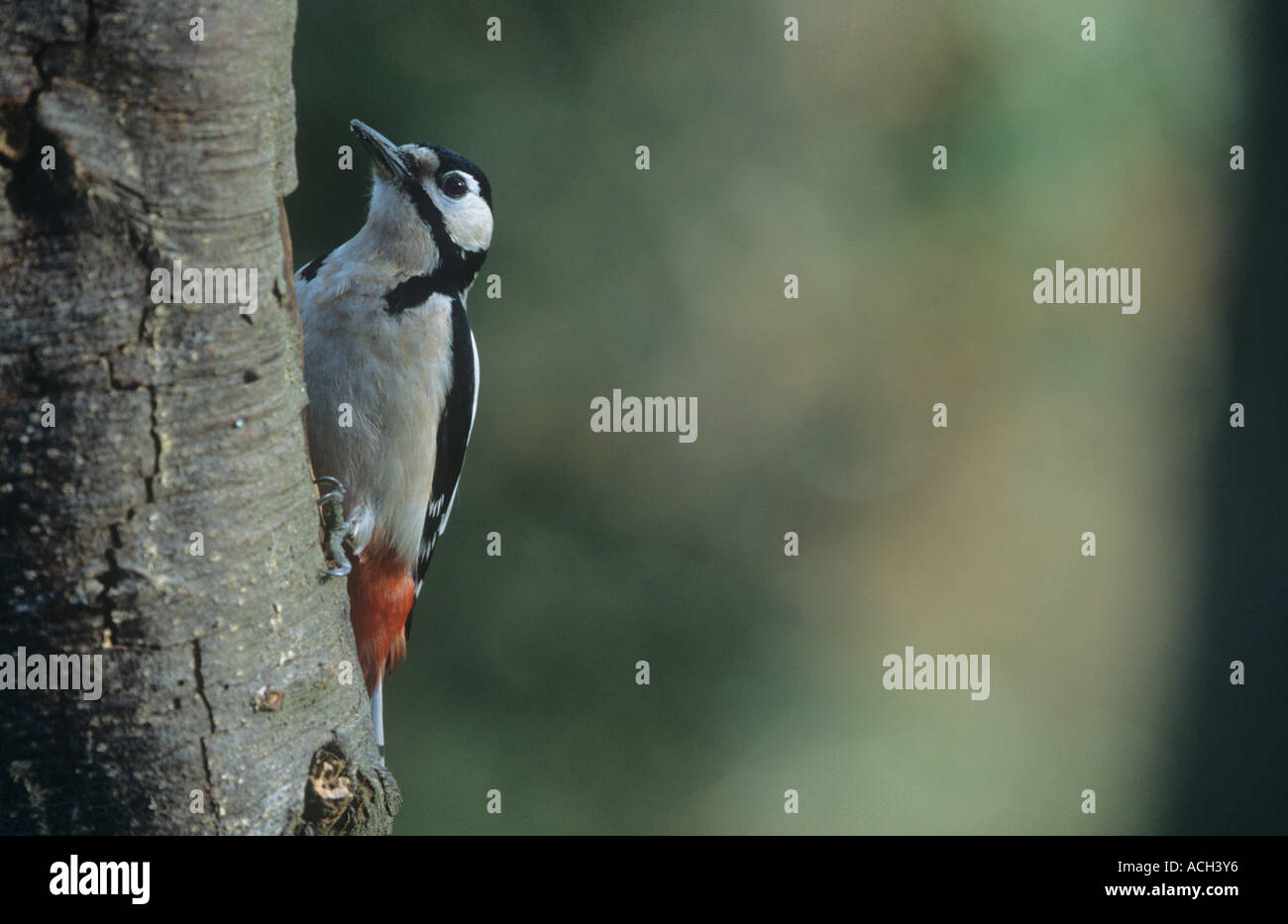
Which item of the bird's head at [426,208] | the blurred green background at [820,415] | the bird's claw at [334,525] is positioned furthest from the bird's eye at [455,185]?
the blurred green background at [820,415]

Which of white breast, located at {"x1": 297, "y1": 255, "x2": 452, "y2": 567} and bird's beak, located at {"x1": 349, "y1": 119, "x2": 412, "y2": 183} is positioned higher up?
bird's beak, located at {"x1": 349, "y1": 119, "x2": 412, "y2": 183}

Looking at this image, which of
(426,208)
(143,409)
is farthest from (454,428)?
(143,409)

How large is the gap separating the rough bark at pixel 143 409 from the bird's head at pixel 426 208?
1.15m

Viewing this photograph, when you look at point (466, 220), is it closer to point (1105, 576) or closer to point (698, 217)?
point (698, 217)

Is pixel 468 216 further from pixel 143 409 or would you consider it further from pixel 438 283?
pixel 143 409

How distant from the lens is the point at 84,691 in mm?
1379

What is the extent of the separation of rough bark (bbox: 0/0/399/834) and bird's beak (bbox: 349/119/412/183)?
125 centimetres

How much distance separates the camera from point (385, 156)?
2709mm

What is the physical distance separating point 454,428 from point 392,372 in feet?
0.85

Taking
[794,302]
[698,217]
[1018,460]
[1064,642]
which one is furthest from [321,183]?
[1064,642]

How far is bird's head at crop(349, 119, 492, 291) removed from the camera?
8.66 feet

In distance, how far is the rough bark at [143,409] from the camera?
1.31 meters

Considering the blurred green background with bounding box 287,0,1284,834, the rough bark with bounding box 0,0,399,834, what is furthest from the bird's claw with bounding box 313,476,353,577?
the blurred green background with bounding box 287,0,1284,834

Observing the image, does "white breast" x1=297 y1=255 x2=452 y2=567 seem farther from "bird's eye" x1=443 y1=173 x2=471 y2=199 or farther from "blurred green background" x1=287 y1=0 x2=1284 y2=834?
"blurred green background" x1=287 y1=0 x2=1284 y2=834
